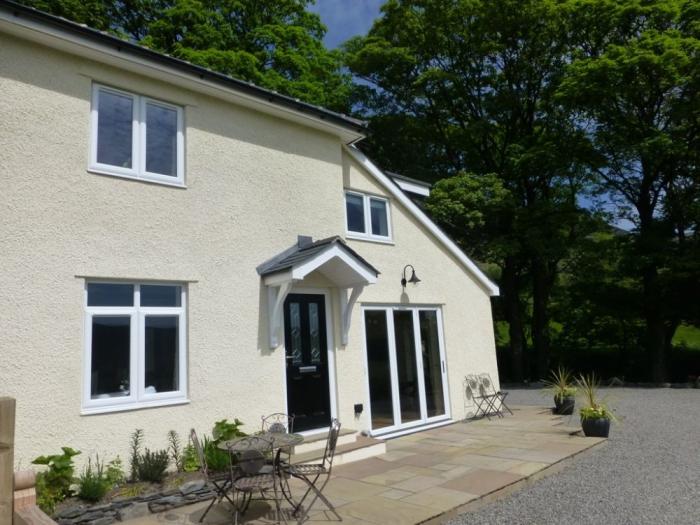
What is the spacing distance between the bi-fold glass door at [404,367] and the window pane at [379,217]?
170cm

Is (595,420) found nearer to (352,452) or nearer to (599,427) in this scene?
→ (599,427)

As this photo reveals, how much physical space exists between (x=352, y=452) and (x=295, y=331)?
2186mm

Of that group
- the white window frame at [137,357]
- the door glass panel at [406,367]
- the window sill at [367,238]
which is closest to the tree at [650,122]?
the window sill at [367,238]

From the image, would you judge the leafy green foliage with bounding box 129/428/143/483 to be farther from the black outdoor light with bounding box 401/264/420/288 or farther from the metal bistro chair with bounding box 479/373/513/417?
the metal bistro chair with bounding box 479/373/513/417

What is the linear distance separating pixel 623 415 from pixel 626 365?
12.1m

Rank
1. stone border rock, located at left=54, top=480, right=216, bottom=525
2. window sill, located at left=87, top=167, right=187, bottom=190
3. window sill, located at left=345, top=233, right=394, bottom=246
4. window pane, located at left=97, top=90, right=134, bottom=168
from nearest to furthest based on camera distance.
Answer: stone border rock, located at left=54, top=480, right=216, bottom=525, window sill, located at left=87, top=167, right=187, bottom=190, window pane, located at left=97, top=90, right=134, bottom=168, window sill, located at left=345, top=233, right=394, bottom=246

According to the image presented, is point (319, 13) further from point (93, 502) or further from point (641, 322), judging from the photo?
point (93, 502)

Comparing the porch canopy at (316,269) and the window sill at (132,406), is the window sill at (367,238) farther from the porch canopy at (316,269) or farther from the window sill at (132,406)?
the window sill at (132,406)

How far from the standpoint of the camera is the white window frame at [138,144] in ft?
22.6

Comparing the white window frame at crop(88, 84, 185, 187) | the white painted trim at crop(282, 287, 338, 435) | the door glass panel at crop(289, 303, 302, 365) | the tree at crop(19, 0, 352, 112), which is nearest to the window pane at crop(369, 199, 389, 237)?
the white painted trim at crop(282, 287, 338, 435)

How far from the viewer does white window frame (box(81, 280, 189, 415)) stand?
6371mm

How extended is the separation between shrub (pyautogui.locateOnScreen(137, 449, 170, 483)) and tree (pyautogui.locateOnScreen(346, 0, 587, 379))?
16.6m

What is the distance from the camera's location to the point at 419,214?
1155 cm

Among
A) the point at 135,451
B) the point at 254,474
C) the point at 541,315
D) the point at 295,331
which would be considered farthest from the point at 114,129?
the point at 541,315
